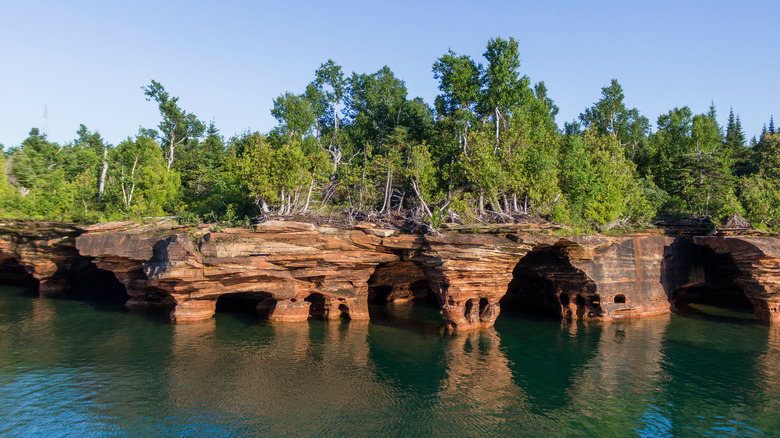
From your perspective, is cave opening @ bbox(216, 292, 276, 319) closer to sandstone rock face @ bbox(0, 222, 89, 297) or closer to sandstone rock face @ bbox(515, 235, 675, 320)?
sandstone rock face @ bbox(0, 222, 89, 297)

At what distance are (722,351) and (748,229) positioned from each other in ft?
33.1

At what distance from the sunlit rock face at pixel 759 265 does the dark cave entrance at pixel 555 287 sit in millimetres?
8409

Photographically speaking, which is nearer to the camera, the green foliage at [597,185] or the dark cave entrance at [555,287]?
the dark cave entrance at [555,287]

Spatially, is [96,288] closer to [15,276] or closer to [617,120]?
[15,276]

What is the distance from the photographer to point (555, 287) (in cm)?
3002

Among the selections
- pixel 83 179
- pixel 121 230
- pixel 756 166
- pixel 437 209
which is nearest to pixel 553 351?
pixel 437 209

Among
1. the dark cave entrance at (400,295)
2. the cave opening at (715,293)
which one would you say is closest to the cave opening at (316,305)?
the dark cave entrance at (400,295)

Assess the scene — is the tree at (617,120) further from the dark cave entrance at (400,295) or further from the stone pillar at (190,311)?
the stone pillar at (190,311)

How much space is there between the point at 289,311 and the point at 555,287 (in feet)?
60.7

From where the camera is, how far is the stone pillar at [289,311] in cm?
2734

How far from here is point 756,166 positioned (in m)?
44.9

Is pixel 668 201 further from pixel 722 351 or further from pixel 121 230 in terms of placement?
pixel 121 230

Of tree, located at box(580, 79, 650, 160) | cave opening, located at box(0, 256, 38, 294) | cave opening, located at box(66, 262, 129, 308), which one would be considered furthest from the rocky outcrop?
tree, located at box(580, 79, 650, 160)

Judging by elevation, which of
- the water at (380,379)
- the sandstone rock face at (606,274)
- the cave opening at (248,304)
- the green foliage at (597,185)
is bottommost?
the water at (380,379)
